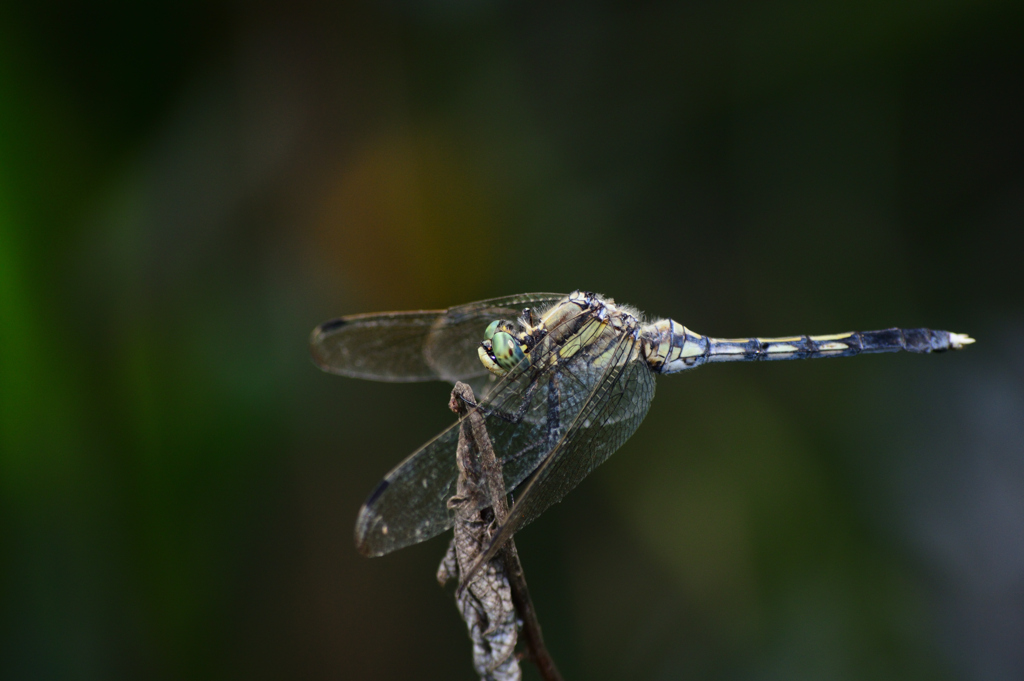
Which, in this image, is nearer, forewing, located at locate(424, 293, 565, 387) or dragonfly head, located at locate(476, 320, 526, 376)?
dragonfly head, located at locate(476, 320, 526, 376)

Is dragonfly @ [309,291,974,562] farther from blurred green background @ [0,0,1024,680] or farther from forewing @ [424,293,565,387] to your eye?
blurred green background @ [0,0,1024,680]

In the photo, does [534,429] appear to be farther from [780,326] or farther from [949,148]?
[949,148]

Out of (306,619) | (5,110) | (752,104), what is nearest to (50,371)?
(5,110)

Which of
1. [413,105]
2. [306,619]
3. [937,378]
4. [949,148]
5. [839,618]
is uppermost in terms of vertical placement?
[413,105]

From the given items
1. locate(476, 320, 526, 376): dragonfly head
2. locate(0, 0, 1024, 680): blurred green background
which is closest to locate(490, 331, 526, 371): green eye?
locate(476, 320, 526, 376): dragonfly head

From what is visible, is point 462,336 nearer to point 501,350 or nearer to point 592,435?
point 501,350

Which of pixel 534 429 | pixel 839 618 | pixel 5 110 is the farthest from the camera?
pixel 839 618
